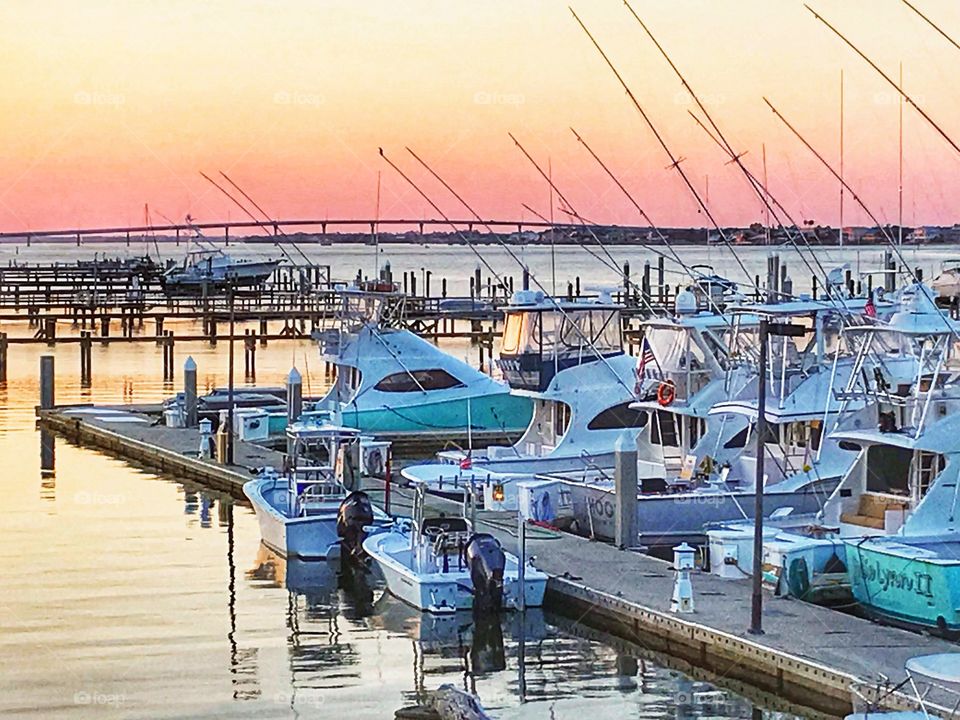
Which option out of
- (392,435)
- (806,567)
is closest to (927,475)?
(806,567)

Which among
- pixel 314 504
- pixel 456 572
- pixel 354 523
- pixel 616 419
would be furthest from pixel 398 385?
pixel 456 572

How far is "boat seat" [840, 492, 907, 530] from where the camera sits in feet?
88.1

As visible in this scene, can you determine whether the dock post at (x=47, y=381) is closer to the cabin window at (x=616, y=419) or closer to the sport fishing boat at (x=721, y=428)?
the cabin window at (x=616, y=419)

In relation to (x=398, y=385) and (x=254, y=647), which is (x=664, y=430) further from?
(x=398, y=385)

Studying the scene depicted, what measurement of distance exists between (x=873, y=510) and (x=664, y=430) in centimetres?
746

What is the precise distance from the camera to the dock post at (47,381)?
160 ft

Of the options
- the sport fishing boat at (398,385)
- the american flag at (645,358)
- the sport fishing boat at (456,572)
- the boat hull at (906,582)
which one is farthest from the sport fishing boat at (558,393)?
the boat hull at (906,582)

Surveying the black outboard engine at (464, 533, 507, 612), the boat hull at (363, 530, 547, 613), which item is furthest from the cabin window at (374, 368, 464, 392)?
the black outboard engine at (464, 533, 507, 612)

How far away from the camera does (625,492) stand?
92.8 ft

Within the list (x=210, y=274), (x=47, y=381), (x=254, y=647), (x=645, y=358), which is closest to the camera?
(x=254, y=647)

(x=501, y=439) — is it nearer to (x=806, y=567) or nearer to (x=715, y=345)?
(x=715, y=345)

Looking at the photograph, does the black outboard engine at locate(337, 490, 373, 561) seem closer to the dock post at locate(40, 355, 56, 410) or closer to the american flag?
the american flag

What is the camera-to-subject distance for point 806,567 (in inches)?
977

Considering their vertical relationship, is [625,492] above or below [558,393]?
below
